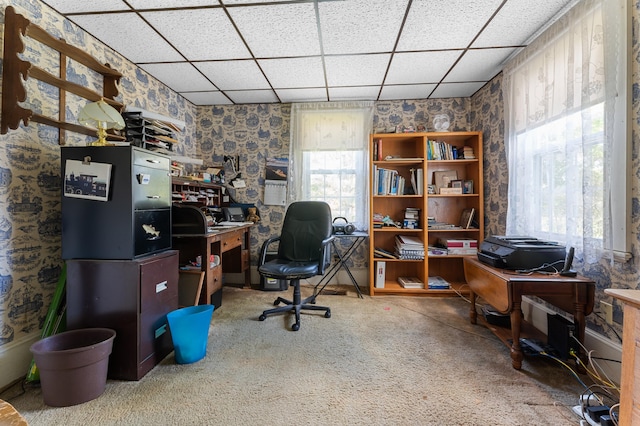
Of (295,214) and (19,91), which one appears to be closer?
(19,91)

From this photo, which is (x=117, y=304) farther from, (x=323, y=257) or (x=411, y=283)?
(x=411, y=283)

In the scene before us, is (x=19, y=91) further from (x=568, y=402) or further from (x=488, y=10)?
(x=568, y=402)

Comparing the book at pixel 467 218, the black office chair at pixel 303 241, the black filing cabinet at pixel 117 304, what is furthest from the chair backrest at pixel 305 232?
the book at pixel 467 218

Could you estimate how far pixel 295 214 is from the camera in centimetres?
259

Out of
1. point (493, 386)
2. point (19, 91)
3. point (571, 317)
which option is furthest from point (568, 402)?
point (19, 91)

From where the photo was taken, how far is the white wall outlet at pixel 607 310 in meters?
1.49

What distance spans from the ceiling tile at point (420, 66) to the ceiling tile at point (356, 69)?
0.33 feet

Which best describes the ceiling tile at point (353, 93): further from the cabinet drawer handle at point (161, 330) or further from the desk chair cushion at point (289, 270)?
the cabinet drawer handle at point (161, 330)

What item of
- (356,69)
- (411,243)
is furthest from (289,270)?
(356,69)

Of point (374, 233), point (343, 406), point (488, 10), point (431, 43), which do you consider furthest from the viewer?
point (374, 233)

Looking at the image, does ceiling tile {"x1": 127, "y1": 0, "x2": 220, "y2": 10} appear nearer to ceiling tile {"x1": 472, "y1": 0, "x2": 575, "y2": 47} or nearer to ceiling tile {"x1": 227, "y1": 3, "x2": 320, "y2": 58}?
ceiling tile {"x1": 227, "y1": 3, "x2": 320, "y2": 58}

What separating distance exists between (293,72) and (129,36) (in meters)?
1.28

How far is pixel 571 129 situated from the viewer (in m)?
1.69

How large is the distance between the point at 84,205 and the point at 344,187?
8.00 feet
